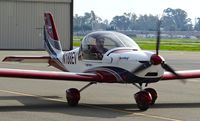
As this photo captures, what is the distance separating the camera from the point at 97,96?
53.6 ft

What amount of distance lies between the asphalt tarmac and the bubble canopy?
4.92 feet

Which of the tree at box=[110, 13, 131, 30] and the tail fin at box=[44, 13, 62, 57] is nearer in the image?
the tail fin at box=[44, 13, 62, 57]

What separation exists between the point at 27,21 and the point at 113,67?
47494mm

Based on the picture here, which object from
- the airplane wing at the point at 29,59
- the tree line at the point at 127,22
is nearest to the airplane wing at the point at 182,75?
the airplane wing at the point at 29,59

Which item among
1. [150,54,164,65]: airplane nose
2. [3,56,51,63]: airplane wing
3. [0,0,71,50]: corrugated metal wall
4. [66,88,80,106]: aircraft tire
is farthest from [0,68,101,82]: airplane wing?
[0,0,71,50]: corrugated metal wall

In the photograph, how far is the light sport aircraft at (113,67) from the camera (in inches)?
500

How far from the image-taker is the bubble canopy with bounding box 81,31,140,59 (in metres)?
13.7

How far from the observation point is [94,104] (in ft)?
46.9

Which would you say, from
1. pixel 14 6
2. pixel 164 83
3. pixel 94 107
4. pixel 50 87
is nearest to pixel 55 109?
pixel 94 107

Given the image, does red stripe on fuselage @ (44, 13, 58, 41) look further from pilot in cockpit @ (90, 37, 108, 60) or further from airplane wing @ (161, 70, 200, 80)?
airplane wing @ (161, 70, 200, 80)

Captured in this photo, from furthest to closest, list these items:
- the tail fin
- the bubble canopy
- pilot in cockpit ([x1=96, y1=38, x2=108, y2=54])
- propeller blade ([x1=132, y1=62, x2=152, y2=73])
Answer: the tail fin, pilot in cockpit ([x1=96, y1=38, x2=108, y2=54]), the bubble canopy, propeller blade ([x1=132, y1=62, x2=152, y2=73])

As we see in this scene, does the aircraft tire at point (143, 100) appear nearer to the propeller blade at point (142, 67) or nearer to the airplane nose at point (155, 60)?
the propeller blade at point (142, 67)

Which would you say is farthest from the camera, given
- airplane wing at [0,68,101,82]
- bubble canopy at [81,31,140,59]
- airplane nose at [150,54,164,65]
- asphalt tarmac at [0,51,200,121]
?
bubble canopy at [81,31,140,59]

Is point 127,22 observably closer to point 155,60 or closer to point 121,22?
point 121,22
